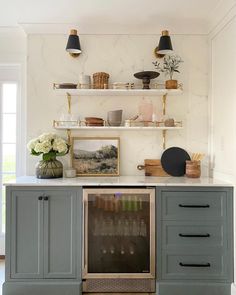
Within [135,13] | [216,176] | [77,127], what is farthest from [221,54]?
[77,127]

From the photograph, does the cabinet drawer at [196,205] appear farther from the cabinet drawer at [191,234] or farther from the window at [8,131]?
the window at [8,131]

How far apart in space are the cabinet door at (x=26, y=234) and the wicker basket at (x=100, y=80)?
3.88 feet

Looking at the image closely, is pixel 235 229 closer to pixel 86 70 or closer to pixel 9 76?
pixel 86 70

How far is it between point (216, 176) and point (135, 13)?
5.83 feet

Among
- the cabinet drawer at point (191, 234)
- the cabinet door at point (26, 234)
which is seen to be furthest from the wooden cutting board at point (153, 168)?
the cabinet door at point (26, 234)

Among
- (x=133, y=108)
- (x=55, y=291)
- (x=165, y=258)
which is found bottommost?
(x=55, y=291)

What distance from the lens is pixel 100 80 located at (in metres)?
2.65

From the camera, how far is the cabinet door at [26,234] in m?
2.25

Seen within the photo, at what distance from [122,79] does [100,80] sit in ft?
0.93

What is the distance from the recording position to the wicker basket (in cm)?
264

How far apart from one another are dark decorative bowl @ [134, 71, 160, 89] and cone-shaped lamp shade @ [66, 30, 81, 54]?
2.05ft

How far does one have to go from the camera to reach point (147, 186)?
7.37 feet

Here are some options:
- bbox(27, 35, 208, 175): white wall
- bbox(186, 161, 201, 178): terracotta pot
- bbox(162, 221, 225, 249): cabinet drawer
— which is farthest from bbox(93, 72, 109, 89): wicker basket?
bbox(162, 221, 225, 249): cabinet drawer

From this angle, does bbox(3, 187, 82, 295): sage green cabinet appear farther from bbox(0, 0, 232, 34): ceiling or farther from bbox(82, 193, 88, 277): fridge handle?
bbox(0, 0, 232, 34): ceiling
